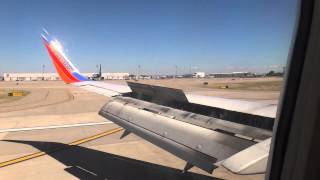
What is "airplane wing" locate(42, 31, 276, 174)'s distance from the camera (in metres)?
3.38

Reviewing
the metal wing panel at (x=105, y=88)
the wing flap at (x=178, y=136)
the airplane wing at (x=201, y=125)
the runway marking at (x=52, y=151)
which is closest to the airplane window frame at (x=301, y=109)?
the airplane wing at (x=201, y=125)

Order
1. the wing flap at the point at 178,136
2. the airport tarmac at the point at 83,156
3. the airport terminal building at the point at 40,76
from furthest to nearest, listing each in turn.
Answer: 1. the airport terminal building at the point at 40,76
2. the airport tarmac at the point at 83,156
3. the wing flap at the point at 178,136

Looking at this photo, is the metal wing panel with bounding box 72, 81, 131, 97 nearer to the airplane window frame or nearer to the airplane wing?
the airplane wing

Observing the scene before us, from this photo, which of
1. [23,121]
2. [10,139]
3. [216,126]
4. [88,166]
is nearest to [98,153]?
[88,166]

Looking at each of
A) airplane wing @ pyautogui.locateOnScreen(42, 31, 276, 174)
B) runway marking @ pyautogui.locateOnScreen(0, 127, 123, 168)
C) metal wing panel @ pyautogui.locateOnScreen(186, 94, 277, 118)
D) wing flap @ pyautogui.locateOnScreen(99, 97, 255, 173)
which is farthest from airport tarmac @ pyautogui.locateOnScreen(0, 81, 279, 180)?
wing flap @ pyautogui.locateOnScreen(99, 97, 255, 173)

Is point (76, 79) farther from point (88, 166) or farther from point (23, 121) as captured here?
point (23, 121)

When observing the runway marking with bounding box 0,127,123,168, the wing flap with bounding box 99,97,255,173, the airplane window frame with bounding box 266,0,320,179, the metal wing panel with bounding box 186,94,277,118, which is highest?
the airplane window frame with bounding box 266,0,320,179

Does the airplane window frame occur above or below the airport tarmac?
above

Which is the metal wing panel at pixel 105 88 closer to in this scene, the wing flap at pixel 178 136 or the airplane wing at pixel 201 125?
the airplane wing at pixel 201 125

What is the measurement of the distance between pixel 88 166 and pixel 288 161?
8.76 meters

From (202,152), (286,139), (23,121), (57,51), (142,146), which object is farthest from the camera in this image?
(23,121)

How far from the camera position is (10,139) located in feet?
49.5

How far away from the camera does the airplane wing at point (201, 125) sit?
11.1ft

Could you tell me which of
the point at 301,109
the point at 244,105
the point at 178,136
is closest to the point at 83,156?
the point at 244,105
